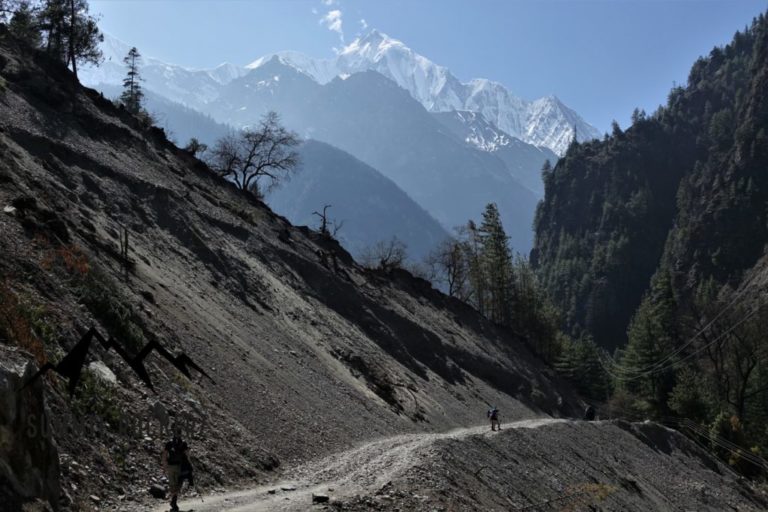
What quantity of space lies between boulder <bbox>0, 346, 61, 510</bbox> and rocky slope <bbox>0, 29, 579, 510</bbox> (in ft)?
3.09

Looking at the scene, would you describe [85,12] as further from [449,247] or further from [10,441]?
[10,441]

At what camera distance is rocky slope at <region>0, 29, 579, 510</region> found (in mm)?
15352

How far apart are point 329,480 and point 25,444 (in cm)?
936

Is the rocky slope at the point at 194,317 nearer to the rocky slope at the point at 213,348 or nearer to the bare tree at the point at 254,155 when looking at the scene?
the rocky slope at the point at 213,348

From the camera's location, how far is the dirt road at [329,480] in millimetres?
13914

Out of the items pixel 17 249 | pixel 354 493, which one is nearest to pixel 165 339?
pixel 17 249

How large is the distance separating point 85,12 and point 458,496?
52.8 meters

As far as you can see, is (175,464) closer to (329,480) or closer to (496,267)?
(329,480)

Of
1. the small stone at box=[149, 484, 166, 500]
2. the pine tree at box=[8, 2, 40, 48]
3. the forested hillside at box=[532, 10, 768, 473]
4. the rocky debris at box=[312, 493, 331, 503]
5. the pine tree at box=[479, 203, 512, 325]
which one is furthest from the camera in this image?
the pine tree at box=[479, 203, 512, 325]

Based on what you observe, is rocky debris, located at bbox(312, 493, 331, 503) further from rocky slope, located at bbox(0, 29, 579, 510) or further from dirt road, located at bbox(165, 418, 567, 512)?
rocky slope, located at bbox(0, 29, 579, 510)

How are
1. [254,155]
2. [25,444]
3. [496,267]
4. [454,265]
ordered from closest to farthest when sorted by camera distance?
[25,444], [254,155], [454,265], [496,267]

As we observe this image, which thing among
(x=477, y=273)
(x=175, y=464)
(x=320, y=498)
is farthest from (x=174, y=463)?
(x=477, y=273)

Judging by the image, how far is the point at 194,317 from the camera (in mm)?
26469

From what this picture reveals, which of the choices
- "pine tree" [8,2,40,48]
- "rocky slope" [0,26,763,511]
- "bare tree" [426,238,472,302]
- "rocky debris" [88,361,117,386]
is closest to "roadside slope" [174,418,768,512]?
"rocky slope" [0,26,763,511]
